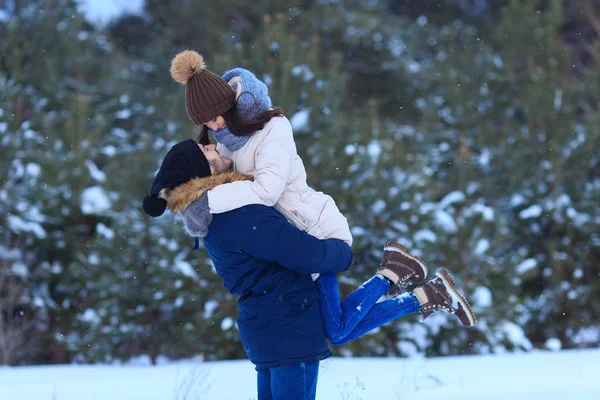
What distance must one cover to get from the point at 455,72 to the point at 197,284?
8.13m

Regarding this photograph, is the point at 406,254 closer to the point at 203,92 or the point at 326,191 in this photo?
the point at 203,92

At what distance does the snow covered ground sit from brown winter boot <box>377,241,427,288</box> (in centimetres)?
81

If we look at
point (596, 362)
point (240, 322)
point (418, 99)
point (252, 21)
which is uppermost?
point (240, 322)

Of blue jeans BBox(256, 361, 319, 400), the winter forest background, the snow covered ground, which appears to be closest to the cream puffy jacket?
blue jeans BBox(256, 361, 319, 400)

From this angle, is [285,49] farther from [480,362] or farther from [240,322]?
[240,322]

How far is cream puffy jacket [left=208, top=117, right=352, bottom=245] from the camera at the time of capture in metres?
2.72

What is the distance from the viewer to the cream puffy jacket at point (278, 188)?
2716mm

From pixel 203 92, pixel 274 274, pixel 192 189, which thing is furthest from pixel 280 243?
pixel 203 92

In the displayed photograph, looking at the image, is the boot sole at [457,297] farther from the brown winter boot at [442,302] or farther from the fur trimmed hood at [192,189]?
the fur trimmed hood at [192,189]

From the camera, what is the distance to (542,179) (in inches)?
416

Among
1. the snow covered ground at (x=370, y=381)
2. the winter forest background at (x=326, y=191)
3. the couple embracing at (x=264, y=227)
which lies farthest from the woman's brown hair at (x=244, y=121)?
the winter forest background at (x=326, y=191)

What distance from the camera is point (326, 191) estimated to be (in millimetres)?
8203

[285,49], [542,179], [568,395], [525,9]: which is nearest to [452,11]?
[525,9]

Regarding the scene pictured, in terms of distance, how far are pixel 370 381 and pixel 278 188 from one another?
256 cm
